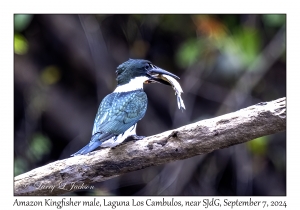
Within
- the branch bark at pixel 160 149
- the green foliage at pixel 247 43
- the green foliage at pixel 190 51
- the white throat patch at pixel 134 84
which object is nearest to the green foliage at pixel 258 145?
the green foliage at pixel 247 43

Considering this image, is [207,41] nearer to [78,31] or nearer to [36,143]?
[78,31]

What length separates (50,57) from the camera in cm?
572

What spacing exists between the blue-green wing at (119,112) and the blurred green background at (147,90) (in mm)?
1766

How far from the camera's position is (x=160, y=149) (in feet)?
10.1

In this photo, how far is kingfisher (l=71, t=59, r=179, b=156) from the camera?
3.18m

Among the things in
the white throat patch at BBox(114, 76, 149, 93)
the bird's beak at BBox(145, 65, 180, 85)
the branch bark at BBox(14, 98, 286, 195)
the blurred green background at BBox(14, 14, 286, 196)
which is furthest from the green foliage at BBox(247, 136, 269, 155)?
the branch bark at BBox(14, 98, 286, 195)

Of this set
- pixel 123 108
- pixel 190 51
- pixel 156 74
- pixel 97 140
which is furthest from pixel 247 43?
pixel 97 140

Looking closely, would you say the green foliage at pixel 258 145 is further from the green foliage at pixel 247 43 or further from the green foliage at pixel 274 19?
the green foliage at pixel 274 19

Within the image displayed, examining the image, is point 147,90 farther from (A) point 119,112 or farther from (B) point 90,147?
(B) point 90,147

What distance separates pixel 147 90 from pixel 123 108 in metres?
2.36

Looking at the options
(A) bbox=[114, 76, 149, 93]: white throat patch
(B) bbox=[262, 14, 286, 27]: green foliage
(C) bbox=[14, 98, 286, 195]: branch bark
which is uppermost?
(B) bbox=[262, 14, 286, 27]: green foliage

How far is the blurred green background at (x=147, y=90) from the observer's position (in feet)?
17.6

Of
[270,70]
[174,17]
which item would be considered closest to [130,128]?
[174,17]

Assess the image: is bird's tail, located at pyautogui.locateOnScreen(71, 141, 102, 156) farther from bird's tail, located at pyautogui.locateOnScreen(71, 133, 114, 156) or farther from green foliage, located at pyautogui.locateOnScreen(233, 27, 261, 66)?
green foliage, located at pyautogui.locateOnScreen(233, 27, 261, 66)
